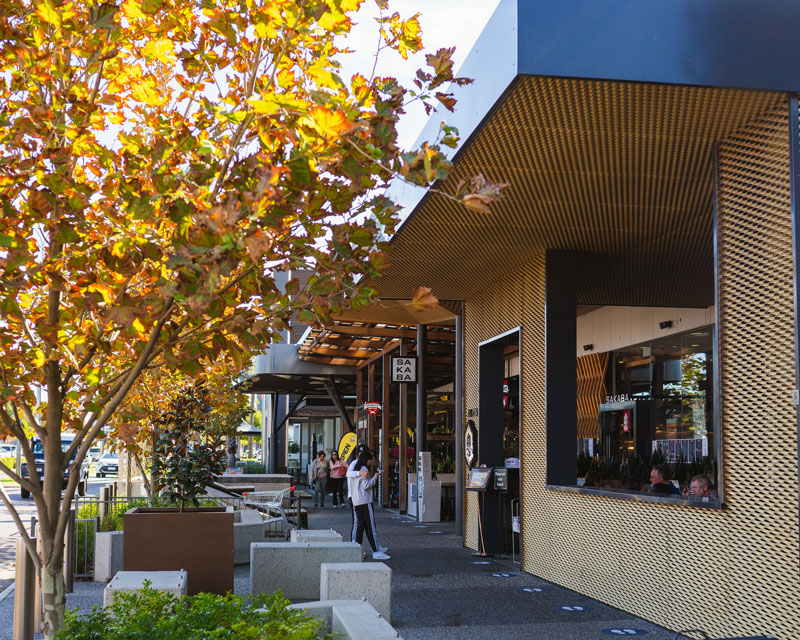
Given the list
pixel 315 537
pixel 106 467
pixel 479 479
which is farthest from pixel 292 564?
pixel 106 467

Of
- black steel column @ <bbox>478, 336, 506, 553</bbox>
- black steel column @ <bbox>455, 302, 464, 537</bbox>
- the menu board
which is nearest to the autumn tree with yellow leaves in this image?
the menu board

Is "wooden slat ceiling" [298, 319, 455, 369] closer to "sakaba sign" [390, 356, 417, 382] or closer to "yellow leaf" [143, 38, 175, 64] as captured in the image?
"sakaba sign" [390, 356, 417, 382]

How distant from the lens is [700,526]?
7371mm

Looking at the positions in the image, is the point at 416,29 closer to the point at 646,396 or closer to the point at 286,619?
the point at 286,619

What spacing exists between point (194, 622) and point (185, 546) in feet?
13.6

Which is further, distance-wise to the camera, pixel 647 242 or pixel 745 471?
pixel 647 242

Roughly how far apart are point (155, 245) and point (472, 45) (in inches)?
164

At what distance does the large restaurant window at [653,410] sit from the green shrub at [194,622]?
30.1 feet

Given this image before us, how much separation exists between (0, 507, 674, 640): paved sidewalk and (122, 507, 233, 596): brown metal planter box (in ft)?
2.40

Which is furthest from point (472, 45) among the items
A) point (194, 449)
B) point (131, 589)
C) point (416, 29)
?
point (194, 449)

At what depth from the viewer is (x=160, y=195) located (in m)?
3.53

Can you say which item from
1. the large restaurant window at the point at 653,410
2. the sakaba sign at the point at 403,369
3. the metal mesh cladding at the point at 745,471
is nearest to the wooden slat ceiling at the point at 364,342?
the sakaba sign at the point at 403,369

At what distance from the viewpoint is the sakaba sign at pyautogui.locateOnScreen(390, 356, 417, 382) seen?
20.1m

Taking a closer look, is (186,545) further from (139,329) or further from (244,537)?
(139,329)
